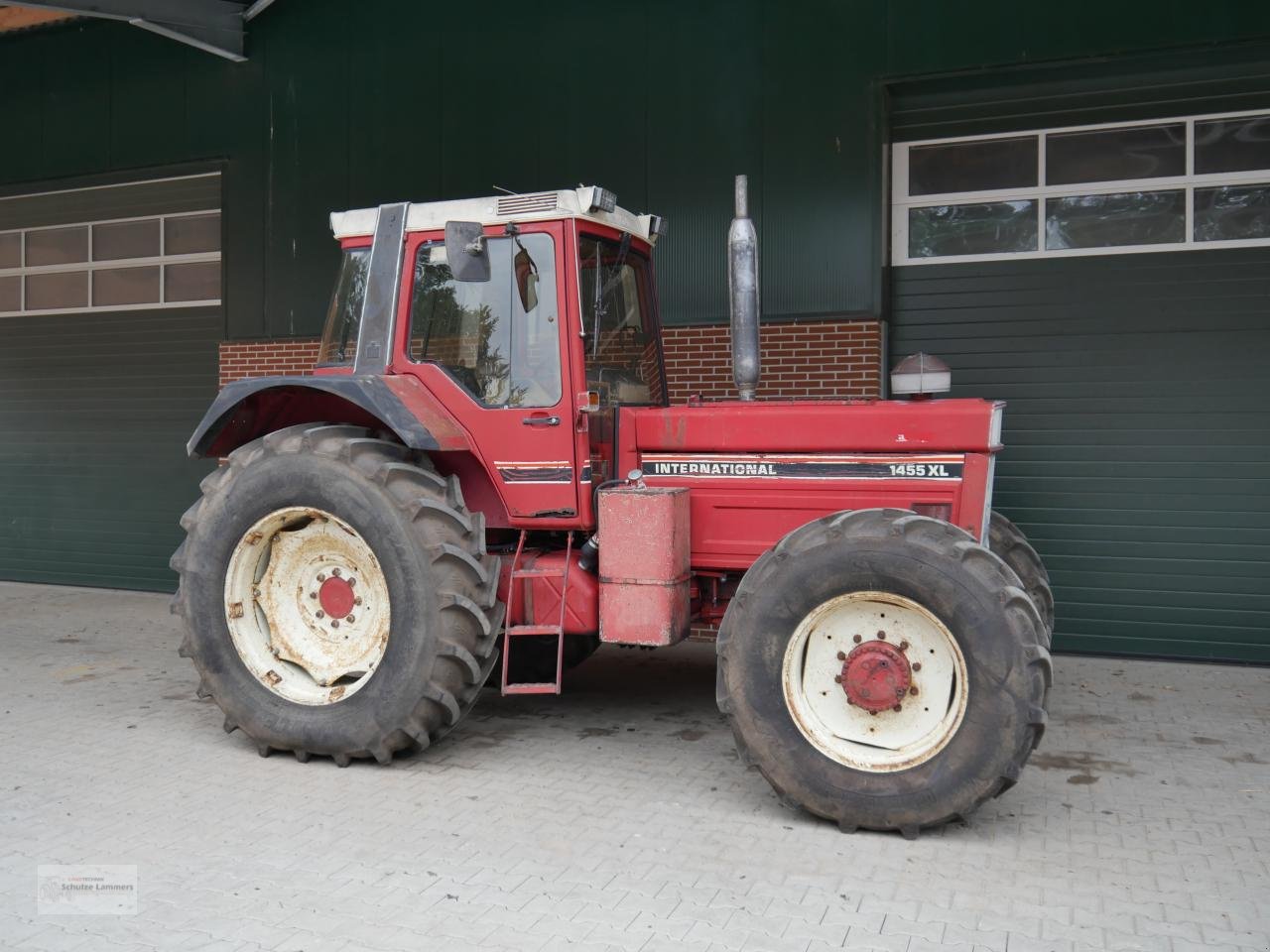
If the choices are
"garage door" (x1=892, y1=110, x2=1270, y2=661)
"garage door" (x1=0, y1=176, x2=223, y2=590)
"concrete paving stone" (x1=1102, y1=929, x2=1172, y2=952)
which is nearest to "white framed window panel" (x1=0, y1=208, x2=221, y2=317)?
"garage door" (x1=0, y1=176, x2=223, y2=590)

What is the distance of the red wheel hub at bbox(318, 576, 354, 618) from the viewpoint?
5629 mm

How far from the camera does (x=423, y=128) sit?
32.3ft

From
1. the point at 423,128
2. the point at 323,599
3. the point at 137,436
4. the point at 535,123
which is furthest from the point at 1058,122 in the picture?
the point at 137,436

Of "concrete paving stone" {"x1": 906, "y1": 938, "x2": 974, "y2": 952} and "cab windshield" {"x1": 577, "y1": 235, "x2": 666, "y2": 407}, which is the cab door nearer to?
"cab windshield" {"x1": 577, "y1": 235, "x2": 666, "y2": 407}

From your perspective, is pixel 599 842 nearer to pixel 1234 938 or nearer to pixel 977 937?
pixel 977 937

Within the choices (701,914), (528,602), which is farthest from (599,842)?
(528,602)

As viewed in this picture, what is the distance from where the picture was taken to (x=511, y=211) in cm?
563

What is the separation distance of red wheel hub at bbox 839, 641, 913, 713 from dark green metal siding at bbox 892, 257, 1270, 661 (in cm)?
428

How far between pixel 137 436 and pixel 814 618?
8.94 meters

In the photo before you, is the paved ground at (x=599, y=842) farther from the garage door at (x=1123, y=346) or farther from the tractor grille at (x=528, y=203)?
the tractor grille at (x=528, y=203)

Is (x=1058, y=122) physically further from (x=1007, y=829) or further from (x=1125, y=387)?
(x=1007, y=829)

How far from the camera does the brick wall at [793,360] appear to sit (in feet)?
27.7

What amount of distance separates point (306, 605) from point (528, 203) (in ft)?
7.61

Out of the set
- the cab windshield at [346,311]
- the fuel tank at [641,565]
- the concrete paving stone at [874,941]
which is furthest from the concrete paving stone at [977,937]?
the cab windshield at [346,311]
